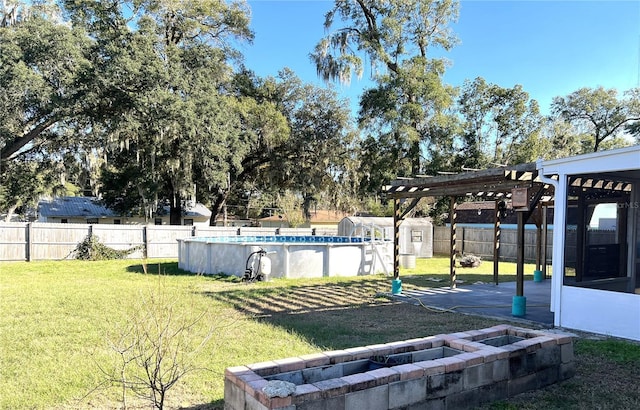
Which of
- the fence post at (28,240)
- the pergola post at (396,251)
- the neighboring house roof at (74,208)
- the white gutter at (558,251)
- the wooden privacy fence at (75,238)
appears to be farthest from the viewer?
the neighboring house roof at (74,208)

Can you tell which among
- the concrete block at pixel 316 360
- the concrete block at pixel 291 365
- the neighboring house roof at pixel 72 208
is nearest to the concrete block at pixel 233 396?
the concrete block at pixel 291 365

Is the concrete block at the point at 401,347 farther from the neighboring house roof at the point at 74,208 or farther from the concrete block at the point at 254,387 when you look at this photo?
the neighboring house roof at the point at 74,208

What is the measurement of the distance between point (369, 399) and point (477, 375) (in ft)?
3.54

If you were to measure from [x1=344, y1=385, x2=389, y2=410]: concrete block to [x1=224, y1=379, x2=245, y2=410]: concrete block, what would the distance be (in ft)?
2.24

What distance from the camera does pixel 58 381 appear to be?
12.8 ft

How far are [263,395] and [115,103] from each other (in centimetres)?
1670

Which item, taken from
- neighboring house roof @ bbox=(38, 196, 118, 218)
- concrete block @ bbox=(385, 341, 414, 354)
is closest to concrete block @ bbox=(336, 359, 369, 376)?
concrete block @ bbox=(385, 341, 414, 354)

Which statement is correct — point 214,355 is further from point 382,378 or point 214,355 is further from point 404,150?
point 404,150

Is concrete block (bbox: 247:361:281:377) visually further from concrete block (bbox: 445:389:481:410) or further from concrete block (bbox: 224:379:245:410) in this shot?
concrete block (bbox: 445:389:481:410)

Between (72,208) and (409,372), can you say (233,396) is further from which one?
(72,208)

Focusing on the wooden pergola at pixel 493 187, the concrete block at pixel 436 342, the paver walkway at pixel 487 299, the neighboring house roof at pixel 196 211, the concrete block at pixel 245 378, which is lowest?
the paver walkway at pixel 487 299

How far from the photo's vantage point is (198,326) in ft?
19.1

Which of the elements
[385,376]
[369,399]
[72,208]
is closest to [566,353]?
[385,376]

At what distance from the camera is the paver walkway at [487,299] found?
24.0 ft
